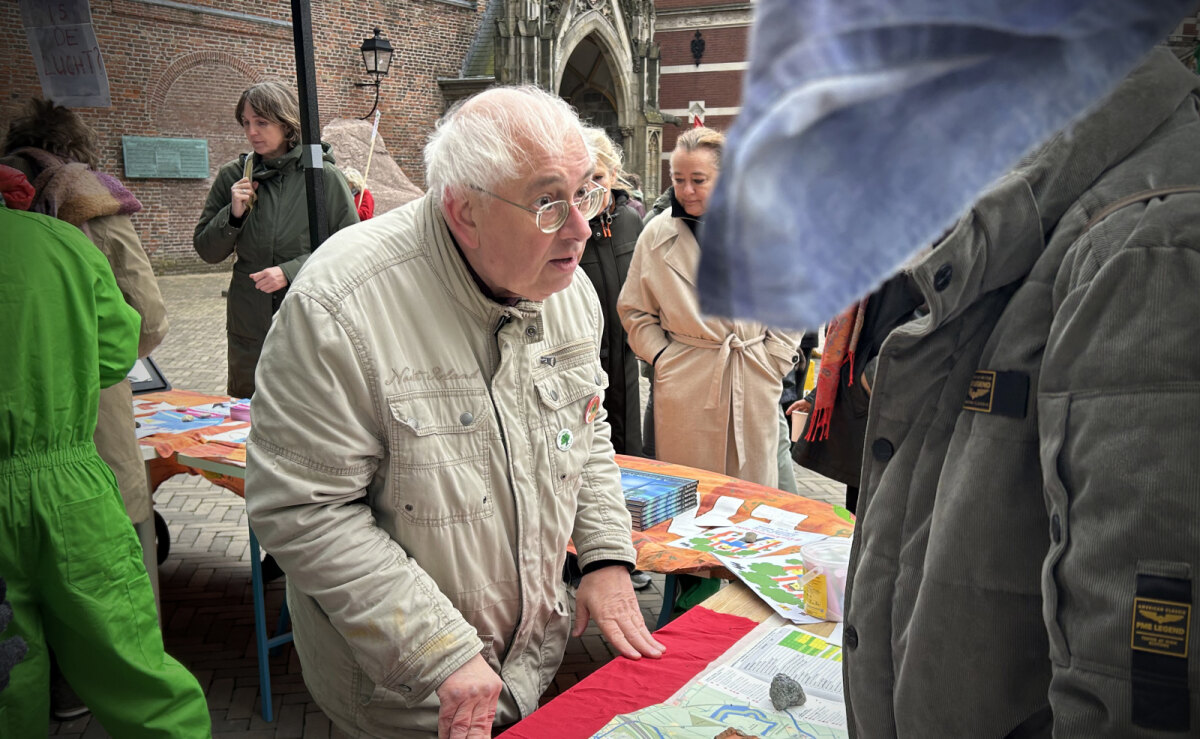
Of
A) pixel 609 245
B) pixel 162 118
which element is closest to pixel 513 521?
pixel 609 245

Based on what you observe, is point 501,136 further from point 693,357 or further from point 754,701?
point 693,357

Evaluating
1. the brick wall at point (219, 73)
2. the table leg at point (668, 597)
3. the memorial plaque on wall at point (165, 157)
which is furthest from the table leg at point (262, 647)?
the memorial plaque on wall at point (165, 157)

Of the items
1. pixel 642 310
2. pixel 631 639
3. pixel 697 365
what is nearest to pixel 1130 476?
pixel 631 639

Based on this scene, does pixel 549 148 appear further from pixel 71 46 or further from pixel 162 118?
pixel 162 118

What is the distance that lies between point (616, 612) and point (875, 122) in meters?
1.87

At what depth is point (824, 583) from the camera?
2.14 meters

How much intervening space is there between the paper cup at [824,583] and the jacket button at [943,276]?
1354 millimetres

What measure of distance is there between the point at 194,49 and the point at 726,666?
19565mm

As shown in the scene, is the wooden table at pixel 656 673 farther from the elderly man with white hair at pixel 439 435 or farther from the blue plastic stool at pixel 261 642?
the blue plastic stool at pixel 261 642

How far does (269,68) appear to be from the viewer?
1945 centimetres

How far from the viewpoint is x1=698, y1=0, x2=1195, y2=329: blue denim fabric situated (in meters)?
0.29

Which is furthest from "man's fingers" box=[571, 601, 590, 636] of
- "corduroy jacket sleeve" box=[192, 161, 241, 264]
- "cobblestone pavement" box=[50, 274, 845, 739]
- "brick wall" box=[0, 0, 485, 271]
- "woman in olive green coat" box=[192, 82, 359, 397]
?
"brick wall" box=[0, 0, 485, 271]

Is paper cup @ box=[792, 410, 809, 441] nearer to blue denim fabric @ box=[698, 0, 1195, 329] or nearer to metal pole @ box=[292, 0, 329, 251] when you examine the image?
metal pole @ box=[292, 0, 329, 251]

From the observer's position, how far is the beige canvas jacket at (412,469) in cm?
167
